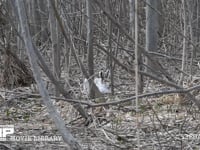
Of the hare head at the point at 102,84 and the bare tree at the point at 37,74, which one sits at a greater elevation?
the bare tree at the point at 37,74

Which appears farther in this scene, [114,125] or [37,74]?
[114,125]

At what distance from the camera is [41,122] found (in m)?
3.88

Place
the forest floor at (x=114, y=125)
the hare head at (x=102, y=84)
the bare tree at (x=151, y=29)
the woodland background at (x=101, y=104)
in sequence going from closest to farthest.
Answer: the woodland background at (x=101, y=104)
the forest floor at (x=114, y=125)
the hare head at (x=102, y=84)
the bare tree at (x=151, y=29)

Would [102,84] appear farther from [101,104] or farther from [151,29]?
[101,104]

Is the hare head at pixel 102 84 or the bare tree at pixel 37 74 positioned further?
the hare head at pixel 102 84

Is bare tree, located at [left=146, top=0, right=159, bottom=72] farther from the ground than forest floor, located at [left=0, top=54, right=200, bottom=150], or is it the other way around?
bare tree, located at [left=146, top=0, right=159, bottom=72]

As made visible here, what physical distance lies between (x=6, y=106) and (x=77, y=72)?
2600 millimetres

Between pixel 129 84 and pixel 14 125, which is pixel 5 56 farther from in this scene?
pixel 14 125

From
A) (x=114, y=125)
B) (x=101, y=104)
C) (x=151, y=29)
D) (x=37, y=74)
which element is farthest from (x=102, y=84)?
(x=37, y=74)

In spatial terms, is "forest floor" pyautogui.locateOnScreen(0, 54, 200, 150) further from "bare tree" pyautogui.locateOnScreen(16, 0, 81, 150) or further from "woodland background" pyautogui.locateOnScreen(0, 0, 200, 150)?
"bare tree" pyautogui.locateOnScreen(16, 0, 81, 150)

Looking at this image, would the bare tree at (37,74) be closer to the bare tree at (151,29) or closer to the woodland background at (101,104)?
the woodland background at (101,104)

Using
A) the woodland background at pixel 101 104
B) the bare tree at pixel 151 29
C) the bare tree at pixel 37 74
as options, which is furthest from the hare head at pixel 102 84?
the bare tree at pixel 37 74

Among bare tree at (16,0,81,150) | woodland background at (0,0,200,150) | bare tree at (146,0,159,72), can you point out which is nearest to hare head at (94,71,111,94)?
woodland background at (0,0,200,150)

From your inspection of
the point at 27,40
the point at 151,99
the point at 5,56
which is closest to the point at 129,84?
the point at 151,99
